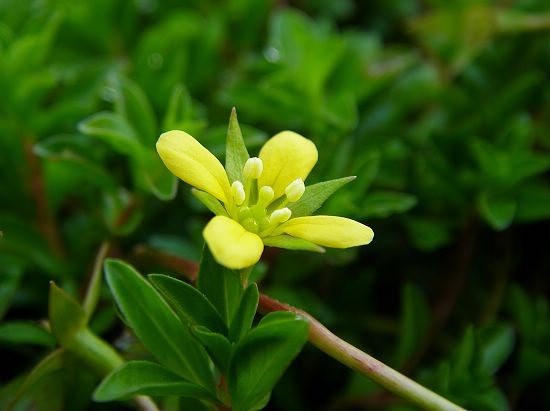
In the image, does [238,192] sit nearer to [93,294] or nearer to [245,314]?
[245,314]

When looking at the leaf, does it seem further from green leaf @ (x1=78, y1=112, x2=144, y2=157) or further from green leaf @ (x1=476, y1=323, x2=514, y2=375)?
green leaf @ (x1=476, y1=323, x2=514, y2=375)

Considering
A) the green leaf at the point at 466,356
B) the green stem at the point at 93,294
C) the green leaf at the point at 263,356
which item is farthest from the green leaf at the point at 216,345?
the green leaf at the point at 466,356

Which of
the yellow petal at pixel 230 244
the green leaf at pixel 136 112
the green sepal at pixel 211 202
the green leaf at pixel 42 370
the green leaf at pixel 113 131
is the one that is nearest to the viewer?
the yellow petal at pixel 230 244

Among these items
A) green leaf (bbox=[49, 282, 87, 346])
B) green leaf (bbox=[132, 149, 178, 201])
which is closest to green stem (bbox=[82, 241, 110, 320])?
green leaf (bbox=[49, 282, 87, 346])

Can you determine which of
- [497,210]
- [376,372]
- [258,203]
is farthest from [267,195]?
[497,210]

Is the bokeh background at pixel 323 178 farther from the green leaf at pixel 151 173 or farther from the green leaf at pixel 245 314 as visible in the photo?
the green leaf at pixel 245 314
